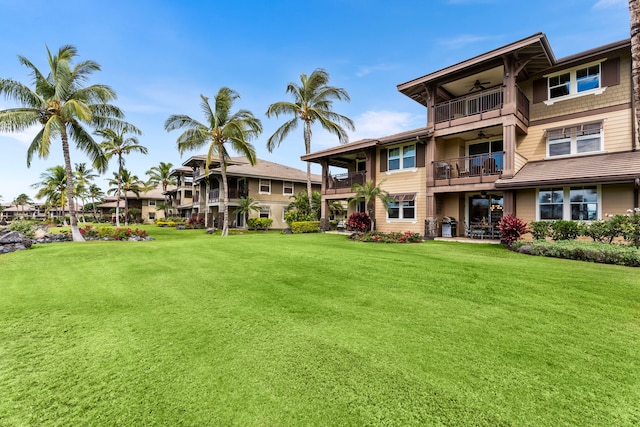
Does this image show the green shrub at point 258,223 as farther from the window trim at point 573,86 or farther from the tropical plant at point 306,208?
the window trim at point 573,86

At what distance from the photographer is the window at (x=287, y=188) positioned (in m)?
30.4

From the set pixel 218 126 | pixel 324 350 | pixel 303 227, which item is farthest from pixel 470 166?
pixel 218 126

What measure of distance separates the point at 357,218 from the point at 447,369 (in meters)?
14.7

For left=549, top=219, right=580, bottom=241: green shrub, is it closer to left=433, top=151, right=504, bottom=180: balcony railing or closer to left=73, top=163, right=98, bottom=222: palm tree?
left=433, top=151, right=504, bottom=180: balcony railing

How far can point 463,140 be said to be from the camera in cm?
1675

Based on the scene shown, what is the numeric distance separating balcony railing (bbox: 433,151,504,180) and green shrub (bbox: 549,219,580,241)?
11.5ft

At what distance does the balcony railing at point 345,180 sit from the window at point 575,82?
10753 millimetres

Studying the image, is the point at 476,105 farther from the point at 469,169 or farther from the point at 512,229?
the point at 512,229

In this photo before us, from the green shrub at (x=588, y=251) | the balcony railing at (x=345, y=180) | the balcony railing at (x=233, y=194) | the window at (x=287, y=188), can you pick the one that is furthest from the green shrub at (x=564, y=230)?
the balcony railing at (x=233, y=194)

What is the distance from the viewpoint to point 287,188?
30594 mm

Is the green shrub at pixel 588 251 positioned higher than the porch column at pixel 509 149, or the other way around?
the porch column at pixel 509 149

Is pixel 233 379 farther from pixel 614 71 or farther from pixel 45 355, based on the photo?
pixel 614 71

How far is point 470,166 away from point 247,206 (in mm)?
18412

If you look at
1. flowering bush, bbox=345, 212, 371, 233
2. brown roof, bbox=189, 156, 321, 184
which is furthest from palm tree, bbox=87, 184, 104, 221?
flowering bush, bbox=345, 212, 371, 233
